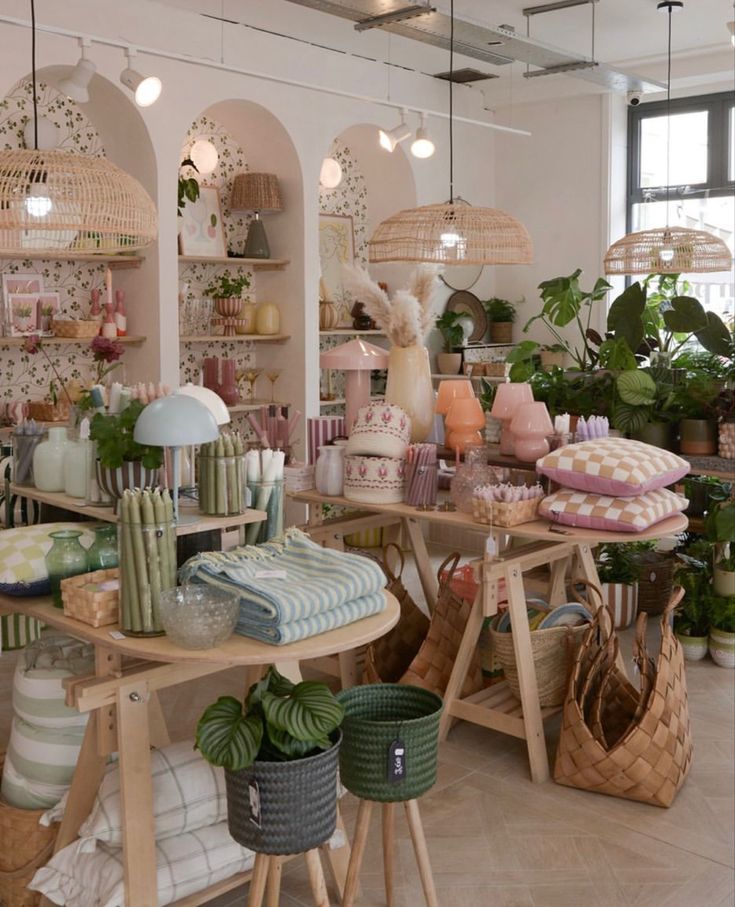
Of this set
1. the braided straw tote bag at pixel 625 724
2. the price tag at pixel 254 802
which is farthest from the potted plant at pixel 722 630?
the price tag at pixel 254 802

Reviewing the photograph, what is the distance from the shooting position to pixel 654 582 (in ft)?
19.4

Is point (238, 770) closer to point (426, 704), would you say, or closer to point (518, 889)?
point (426, 704)

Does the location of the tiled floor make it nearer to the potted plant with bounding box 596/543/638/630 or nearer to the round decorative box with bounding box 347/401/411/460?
the round decorative box with bounding box 347/401/411/460

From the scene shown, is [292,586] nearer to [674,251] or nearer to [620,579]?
[620,579]

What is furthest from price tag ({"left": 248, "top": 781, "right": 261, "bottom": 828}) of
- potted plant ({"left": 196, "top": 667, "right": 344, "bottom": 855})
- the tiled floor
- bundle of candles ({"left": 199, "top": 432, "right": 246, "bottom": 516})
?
bundle of candles ({"left": 199, "top": 432, "right": 246, "bottom": 516})

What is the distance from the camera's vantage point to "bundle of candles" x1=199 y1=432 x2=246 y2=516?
3.13m

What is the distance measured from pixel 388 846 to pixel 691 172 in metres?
6.89

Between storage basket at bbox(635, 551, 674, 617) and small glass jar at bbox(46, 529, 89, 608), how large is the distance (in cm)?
374

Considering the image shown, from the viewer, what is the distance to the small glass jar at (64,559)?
290 cm

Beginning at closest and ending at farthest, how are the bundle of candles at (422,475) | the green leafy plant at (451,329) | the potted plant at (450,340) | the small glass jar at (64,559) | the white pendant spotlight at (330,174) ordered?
the small glass jar at (64,559) < the bundle of candles at (422,475) < the white pendant spotlight at (330,174) < the potted plant at (450,340) < the green leafy plant at (451,329)

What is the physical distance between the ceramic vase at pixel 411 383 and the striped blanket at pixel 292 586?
1850 millimetres

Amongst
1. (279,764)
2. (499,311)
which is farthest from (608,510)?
(499,311)

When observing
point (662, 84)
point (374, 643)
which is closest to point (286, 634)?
point (374, 643)

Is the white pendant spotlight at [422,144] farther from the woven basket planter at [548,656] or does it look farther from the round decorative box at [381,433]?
the woven basket planter at [548,656]
